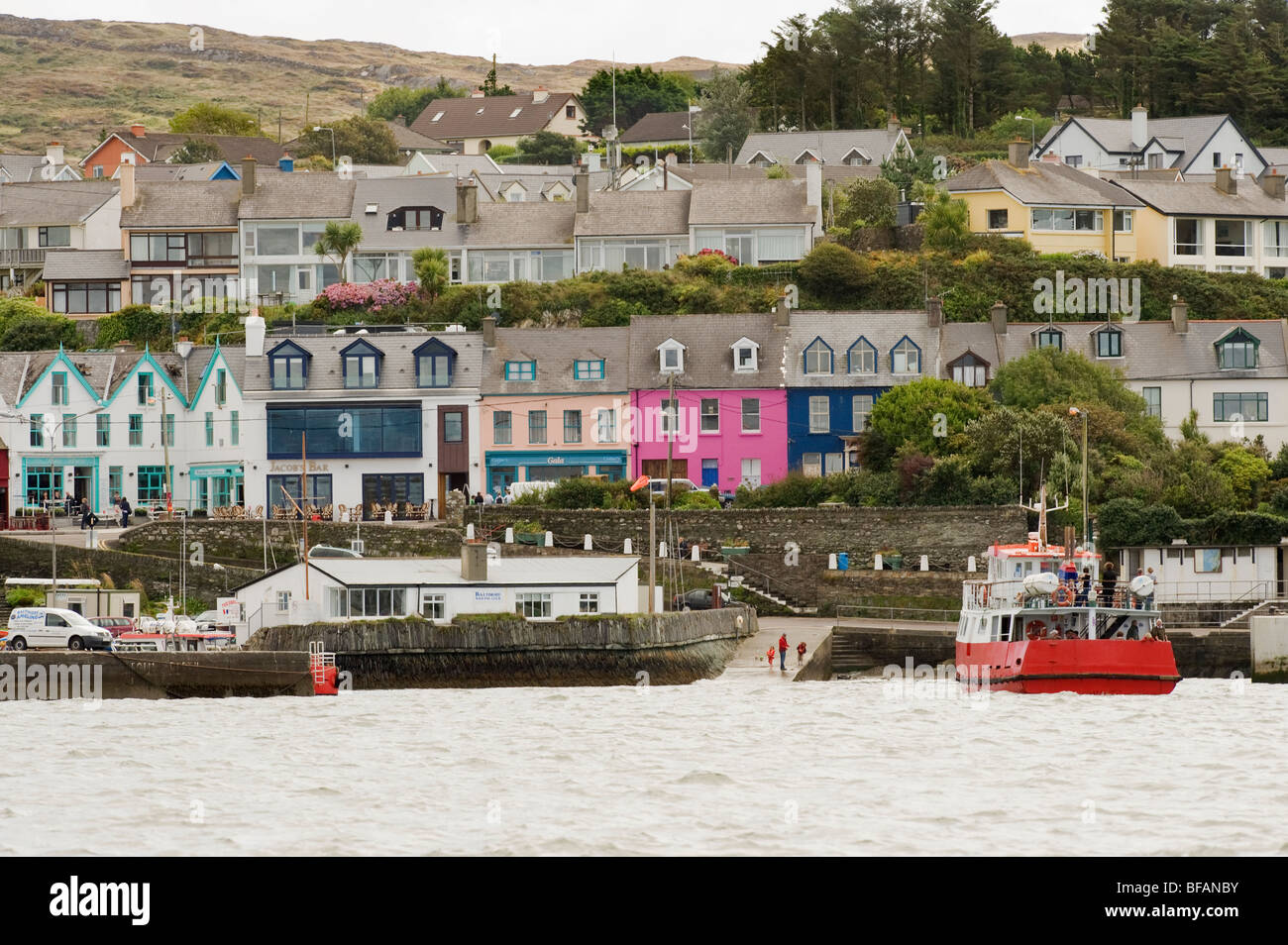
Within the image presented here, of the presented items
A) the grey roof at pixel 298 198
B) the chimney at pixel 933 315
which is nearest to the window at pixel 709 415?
the chimney at pixel 933 315

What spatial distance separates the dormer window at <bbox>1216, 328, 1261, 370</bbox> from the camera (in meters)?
70.8

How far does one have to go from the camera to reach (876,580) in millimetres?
59000

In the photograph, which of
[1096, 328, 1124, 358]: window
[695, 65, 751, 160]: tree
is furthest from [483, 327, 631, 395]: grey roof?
[695, 65, 751, 160]: tree

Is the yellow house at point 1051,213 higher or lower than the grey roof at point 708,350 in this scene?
higher

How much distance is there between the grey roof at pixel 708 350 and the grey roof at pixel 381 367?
581cm

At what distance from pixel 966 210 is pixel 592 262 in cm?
1565

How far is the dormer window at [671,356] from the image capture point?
2864 inches

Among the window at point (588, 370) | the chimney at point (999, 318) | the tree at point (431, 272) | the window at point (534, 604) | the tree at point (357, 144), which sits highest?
the tree at point (357, 144)

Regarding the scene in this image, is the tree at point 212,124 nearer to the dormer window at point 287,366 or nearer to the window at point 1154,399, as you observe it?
the dormer window at point 287,366

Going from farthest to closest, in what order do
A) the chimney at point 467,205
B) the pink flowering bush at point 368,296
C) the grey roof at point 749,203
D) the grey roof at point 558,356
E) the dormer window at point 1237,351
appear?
the chimney at point 467,205 < the grey roof at point 749,203 < the pink flowering bush at point 368,296 < the grey roof at point 558,356 < the dormer window at point 1237,351

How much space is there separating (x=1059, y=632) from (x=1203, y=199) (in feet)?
153

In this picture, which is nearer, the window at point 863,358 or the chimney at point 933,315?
the window at point 863,358

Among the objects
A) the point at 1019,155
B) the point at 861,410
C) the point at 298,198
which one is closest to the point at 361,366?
the point at 861,410
